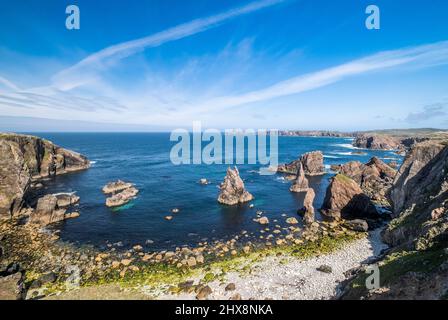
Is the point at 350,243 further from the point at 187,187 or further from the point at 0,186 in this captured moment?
the point at 0,186

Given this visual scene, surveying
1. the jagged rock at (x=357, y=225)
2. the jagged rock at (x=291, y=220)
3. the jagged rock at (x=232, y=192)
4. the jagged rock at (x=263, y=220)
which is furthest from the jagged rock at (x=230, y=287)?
the jagged rock at (x=232, y=192)

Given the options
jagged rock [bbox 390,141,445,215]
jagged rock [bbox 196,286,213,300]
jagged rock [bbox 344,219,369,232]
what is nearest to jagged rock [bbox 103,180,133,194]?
jagged rock [bbox 196,286,213,300]

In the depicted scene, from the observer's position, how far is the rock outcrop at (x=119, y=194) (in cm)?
6644

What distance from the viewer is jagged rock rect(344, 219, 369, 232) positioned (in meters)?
48.7

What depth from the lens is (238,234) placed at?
49.4 m

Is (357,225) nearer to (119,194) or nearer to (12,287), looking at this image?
(12,287)

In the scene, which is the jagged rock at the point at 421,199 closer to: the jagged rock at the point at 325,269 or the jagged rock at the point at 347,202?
the jagged rock at the point at 347,202

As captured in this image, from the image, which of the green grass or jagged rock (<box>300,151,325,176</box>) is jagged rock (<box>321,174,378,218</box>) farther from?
jagged rock (<box>300,151,325,176</box>)

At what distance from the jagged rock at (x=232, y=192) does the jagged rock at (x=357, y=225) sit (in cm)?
2655

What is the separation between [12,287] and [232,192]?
1893 inches

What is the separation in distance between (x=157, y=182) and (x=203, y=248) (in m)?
52.4

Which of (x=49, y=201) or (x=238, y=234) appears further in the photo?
(x=49, y=201)
